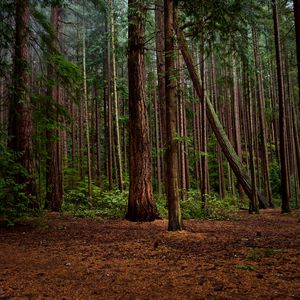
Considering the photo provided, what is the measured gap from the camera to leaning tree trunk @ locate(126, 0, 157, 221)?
390 inches

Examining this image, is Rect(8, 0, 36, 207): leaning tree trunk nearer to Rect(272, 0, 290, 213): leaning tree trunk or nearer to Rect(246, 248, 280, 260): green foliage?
Rect(246, 248, 280, 260): green foliage

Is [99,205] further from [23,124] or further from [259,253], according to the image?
[259,253]

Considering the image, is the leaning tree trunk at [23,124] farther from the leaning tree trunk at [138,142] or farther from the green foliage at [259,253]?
the green foliage at [259,253]

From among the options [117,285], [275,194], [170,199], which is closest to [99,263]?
[117,285]

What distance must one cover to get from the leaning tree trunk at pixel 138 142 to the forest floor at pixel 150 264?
1.60 m

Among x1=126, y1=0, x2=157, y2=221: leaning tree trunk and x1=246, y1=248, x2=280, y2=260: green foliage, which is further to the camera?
x1=126, y1=0, x2=157, y2=221: leaning tree trunk

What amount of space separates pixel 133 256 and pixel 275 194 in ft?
72.8

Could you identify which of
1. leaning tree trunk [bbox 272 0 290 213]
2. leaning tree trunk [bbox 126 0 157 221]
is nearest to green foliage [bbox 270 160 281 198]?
leaning tree trunk [bbox 272 0 290 213]

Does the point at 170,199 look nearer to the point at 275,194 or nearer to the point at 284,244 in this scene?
the point at 284,244

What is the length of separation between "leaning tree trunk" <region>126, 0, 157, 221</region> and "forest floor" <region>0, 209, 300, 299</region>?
1605mm

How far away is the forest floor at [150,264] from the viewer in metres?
3.85

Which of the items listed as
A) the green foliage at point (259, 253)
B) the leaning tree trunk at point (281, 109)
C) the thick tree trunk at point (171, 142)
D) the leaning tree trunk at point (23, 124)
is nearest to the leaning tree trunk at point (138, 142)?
the thick tree trunk at point (171, 142)

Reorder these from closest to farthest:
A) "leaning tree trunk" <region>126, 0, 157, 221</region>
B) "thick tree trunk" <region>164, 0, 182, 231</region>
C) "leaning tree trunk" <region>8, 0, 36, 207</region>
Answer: "thick tree trunk" <region>164, 0, 182, 231</region> → "leaning tree trunk" <region>8, 0, 36, 207</region> → "leaning tree trunk" <region>126, 0, 157, 221</region>

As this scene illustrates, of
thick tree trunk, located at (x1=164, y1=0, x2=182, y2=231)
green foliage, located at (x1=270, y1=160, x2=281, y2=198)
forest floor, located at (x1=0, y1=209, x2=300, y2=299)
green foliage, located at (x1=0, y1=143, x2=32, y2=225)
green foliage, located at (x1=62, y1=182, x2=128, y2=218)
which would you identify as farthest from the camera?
green foliage, located at (x1=270, y1=160, x2=281, y2=198)
